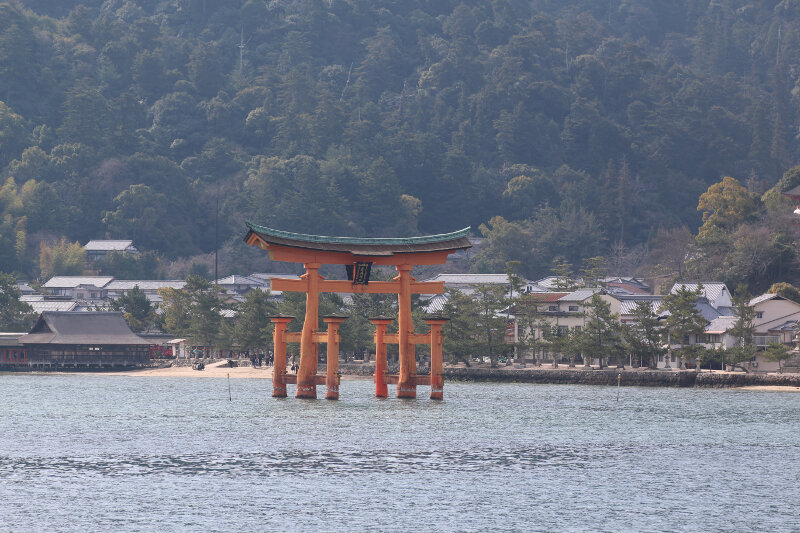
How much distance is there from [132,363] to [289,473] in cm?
5630

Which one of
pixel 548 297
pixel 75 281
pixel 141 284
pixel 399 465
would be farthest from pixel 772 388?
pixel 75 281

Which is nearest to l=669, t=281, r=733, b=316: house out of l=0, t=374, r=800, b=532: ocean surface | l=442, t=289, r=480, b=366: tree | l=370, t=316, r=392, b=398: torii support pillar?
l=442, t=289, r=480, b=366: tree

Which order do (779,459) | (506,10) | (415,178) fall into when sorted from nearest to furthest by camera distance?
(779,459), (415,178), (506,10)

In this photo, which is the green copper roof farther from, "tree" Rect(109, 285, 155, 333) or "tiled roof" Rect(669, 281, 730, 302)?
"tree" Rect(109, 285, 155, 333)

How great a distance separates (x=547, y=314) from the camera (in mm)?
84312

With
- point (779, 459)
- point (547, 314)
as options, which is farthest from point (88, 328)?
point (779, 459)

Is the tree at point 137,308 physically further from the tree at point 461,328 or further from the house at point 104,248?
the tree at point 461,328

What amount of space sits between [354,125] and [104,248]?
133ft

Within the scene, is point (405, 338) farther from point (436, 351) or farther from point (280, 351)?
point (280, 351)

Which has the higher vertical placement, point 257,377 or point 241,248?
point 241,248

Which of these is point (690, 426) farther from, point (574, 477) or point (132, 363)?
point (132, 363)

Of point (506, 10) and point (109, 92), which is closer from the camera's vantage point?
point (109, 92)

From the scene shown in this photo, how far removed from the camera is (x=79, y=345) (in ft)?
285

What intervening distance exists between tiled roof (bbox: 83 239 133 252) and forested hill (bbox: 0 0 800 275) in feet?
16.0
